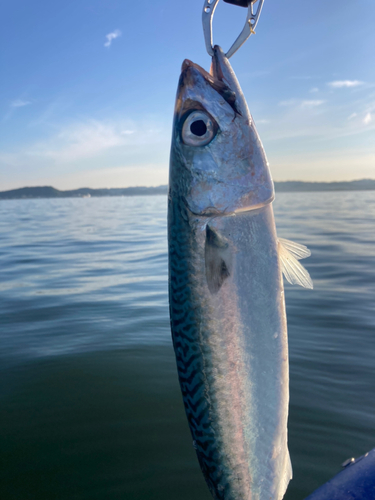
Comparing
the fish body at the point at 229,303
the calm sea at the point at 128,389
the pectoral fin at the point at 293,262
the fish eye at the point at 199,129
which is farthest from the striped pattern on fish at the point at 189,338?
the calm sea at the point at 128,389

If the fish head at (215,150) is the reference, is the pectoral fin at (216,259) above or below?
below

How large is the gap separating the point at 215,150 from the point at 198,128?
0.14 meters

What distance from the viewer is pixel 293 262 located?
1.73 meters

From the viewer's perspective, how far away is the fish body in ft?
5.08

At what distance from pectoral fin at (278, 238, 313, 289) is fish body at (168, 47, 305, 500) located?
0.08 metres

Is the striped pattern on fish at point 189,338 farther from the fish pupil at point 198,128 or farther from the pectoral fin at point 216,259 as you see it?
the fish pupil at point 198,128

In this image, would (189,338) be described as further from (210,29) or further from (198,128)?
(210,29)

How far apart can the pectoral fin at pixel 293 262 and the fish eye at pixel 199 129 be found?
59 centimetres

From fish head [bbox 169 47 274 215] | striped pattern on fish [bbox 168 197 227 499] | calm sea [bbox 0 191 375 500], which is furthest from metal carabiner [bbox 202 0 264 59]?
calm sea [bbox 0 191 375 500]

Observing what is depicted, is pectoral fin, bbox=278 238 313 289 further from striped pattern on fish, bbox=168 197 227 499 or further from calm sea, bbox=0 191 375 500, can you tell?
calm sea, bbox=0 191 375 500

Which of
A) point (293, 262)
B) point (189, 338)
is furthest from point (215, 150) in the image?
point (189, 338)

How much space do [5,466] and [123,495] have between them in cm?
105

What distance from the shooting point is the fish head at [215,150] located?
1.61 metres

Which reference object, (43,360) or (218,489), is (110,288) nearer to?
(43,360)
